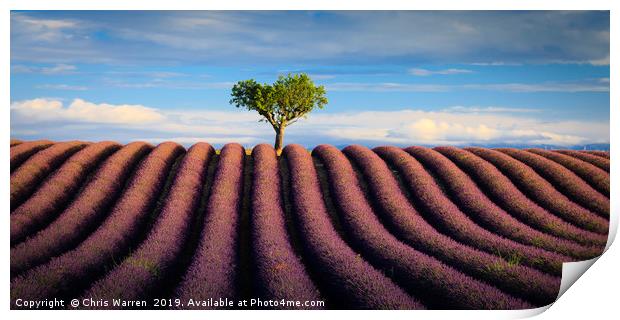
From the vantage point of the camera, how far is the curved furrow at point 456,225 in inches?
247

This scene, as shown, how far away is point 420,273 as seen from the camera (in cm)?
604

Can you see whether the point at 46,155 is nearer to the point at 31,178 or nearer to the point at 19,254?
the point at 31,178

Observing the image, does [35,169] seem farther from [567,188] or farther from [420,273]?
[567,188]

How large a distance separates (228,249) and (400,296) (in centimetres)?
327

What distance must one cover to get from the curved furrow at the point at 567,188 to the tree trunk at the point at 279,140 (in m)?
7.73

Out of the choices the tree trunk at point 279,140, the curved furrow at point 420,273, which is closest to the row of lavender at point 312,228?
the curved furrow at point 420,273

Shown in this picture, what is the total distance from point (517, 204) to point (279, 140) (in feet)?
32.4

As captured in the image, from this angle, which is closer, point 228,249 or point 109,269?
point 109,269

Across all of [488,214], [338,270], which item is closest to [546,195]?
[488,214]

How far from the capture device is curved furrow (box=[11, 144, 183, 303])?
590cm

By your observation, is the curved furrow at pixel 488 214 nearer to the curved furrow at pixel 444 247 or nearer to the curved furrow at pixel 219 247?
the curved furrow at pixel 444 247

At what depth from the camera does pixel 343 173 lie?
12.7m

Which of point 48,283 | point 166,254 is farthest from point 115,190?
point 48,283

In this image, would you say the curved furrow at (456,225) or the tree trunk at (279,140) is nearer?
the curved furrow at (456,225)
